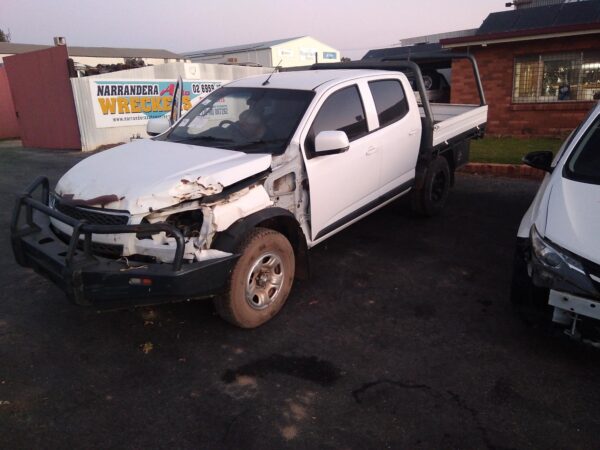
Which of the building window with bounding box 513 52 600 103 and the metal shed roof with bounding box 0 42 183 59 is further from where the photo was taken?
the metal shed roof with bounding box 0 42 183 59

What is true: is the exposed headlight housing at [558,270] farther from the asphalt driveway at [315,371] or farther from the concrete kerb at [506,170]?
the concrete kerb at [506,170]

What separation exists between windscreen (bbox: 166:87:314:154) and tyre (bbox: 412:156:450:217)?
7.83 feet

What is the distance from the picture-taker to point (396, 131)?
17.8 feet

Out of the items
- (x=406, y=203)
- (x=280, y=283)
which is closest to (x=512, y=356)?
(x=280, y=283)

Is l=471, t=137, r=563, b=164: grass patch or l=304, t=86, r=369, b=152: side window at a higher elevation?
l=304, t=86, r=369, b=152: side window

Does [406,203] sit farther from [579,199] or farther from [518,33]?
[518,33]

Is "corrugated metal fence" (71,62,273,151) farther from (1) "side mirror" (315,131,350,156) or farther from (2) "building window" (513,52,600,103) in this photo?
(1) "side mirror" (315,131,350,156)

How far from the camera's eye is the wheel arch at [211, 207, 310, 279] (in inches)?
135

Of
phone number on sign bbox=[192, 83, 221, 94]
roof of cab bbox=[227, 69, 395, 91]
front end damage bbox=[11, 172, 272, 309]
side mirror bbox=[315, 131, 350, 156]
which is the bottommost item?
front end damage bbox=[11, 172, 272, 309]

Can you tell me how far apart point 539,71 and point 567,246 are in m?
11.0

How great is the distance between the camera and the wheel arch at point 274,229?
11.3 ft

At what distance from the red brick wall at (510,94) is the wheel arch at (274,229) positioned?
411 inches

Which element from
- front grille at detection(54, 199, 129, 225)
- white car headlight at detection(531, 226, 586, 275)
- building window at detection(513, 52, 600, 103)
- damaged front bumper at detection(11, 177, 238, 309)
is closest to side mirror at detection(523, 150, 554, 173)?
white car headlight at detection(531, 226, 586, 275)

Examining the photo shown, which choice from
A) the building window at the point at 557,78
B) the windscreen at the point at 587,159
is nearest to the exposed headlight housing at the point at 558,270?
the windscreen at the point at 587,159
